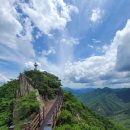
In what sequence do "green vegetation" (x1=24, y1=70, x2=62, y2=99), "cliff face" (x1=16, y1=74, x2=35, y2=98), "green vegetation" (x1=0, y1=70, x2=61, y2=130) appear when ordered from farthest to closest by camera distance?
"green vegetation" (x1=24, y1=70, x2=62, y2=99)
"cliff face" (x1=16, y1=74, x2=35, y2=98)
"green vegetation" (x1=0, y1=70, x2=61, y2=130)

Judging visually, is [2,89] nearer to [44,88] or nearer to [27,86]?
[44,88]

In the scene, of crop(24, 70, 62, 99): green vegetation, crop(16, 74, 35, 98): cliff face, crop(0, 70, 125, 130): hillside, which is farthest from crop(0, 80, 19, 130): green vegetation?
crop(24, 70, 62, 99): green vegetation

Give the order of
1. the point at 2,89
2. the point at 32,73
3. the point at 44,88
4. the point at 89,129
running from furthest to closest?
the point at 32,73 → the point at 44,88 → the point at 2,89 → the point at 89,129

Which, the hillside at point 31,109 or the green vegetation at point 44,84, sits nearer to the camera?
the hillside at point 31,109

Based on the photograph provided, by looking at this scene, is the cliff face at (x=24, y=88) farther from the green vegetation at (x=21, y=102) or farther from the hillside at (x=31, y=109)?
the green vegetation at (x=21, y=102)

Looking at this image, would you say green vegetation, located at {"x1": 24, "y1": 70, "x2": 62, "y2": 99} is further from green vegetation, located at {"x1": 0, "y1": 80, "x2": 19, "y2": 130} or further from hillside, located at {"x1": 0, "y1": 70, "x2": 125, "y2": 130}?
green vegetation, located at {"x1": 0, "y1": 80, "x2": 19, "y2": 130}

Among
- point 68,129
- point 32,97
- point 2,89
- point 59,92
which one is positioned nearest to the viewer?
point 68,129

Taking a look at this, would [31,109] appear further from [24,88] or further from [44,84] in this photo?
[44,84]

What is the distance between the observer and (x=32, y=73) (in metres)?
55.2

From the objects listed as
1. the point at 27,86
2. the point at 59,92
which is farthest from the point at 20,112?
the point at 59,92

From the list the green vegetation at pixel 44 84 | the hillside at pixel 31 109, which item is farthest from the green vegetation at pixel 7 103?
the green vegetation at pixel 44 84

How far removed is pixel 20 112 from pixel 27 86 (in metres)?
8.38

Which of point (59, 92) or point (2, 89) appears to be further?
point (59, 92)

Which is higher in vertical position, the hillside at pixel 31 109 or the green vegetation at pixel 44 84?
the green vegetation at pixel 44 84
